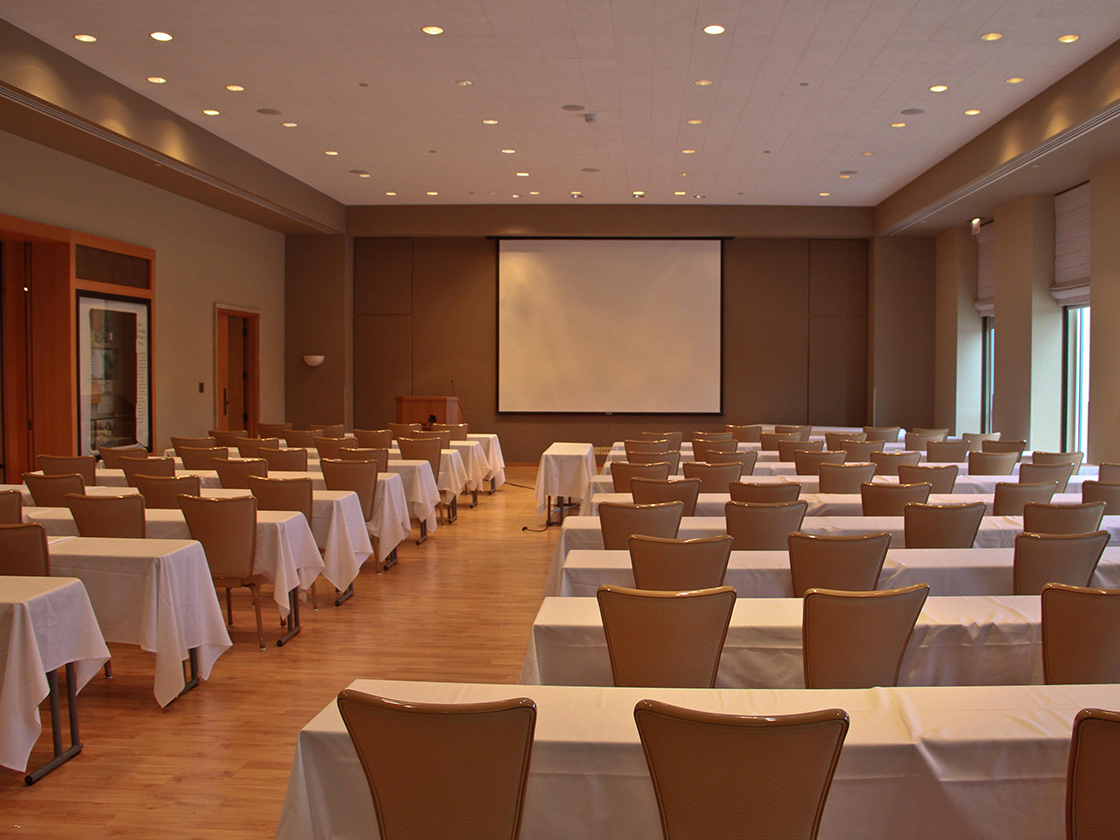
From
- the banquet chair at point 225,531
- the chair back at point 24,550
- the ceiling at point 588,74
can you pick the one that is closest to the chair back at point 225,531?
the banquet chair at point 225,531

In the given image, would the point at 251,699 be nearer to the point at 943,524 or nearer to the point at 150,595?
the point at 150,595

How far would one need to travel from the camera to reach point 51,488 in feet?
18.2

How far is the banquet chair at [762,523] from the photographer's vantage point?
15.0ft

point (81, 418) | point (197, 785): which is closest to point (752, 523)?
point (197, 785)

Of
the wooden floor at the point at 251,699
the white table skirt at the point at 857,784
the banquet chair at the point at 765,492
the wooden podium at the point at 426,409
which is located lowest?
the wooden floor at the point at 251,699

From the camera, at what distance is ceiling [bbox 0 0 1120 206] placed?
21.6ft

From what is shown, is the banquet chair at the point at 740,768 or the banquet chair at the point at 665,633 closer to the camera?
the banquet chair at the point at 740,768

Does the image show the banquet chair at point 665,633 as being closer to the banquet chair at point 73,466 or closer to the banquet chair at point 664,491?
the banquet chair at point 664,491

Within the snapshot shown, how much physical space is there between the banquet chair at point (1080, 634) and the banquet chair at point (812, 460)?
483cm

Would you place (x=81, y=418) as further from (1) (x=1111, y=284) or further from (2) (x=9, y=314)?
(1) (x=1111, y=284)

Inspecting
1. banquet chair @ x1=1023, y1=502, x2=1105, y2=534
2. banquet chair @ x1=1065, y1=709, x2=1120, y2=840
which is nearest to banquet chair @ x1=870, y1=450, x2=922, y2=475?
banquet chair @ x1=1023, y1=502, x2=1105, y2=534

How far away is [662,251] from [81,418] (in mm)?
9410

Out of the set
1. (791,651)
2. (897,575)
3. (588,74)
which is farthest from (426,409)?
(791,651)

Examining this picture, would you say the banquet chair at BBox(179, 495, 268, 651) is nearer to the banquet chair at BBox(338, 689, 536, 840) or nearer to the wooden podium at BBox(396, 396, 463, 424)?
the banquet chair at BBox(338, 689, 536, 840)
